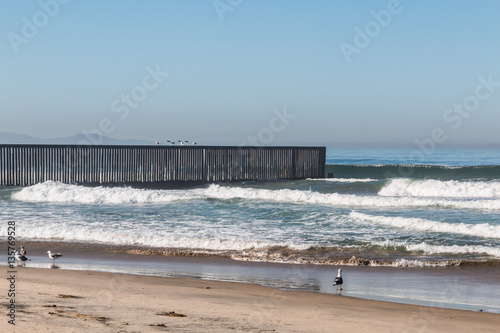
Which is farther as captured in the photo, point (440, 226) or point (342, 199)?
point (342, 199)

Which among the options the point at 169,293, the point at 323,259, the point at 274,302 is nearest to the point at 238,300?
the point at 274,302

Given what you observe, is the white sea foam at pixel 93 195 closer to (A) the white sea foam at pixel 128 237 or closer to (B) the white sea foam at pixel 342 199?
(B) the white sea foam at pixel 342 199

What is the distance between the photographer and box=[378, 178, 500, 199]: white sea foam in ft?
88.1

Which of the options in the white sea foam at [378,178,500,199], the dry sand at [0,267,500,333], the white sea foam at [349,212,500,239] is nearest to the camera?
the dry sand at [0,267,500,333]

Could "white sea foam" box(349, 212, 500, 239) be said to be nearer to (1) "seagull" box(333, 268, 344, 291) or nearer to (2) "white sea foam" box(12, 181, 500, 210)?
(2) "white sea foam" box(12, 181, 500, 210)

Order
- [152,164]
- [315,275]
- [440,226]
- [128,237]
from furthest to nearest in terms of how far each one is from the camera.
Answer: [152,164]
[440,226]
[128,237]
[315,275]

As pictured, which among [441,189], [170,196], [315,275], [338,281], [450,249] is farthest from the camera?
[441,189]

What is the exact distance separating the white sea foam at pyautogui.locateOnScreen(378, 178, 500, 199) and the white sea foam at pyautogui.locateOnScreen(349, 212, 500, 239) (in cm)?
1080

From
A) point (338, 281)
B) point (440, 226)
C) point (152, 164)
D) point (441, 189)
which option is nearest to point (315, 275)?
point (338, 281)

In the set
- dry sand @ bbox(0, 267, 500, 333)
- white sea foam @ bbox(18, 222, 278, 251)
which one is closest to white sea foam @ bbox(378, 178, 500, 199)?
white sea foam @ bbox(18, 222, 278, 251)

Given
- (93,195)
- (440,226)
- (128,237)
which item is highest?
(93,195)

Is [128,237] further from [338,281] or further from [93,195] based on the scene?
[93,195]

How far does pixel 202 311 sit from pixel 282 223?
1015 cm

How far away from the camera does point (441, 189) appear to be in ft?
90.6
